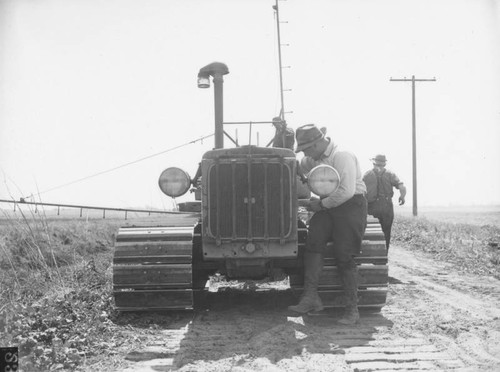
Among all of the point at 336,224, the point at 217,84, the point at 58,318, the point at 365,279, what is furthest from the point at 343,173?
the point at 58,318

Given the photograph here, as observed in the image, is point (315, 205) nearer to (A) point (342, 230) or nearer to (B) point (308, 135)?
(A) point (342, 230)

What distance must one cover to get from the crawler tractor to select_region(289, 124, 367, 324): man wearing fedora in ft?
0.54

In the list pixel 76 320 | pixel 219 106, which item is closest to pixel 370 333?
pixel 76 320

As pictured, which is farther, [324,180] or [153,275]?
[153,275]

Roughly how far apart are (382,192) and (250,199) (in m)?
3.91

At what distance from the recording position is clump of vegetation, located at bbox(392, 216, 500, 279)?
873 centimetres

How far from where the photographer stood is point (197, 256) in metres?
5.60

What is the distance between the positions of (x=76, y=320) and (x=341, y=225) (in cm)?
265

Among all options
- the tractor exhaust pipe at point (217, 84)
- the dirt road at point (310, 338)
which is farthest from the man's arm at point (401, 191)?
the tractor exhaust pipe at point (217, 84)

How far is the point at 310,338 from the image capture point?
14.3 ft

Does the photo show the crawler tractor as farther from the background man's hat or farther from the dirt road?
the background man's hat

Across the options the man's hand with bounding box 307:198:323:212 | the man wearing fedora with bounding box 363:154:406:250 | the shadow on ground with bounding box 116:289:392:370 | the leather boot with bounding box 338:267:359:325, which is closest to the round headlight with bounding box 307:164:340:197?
the man's hand with bounding box 307:198:323:212

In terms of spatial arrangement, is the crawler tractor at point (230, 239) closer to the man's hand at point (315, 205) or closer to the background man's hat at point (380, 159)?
the man's hand at point (315, 205)

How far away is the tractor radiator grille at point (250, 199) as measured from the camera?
5195 millimetres
